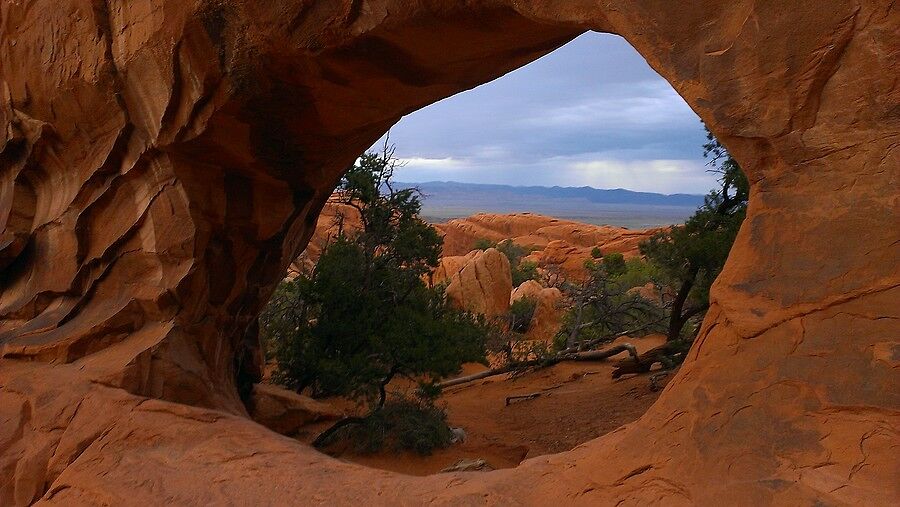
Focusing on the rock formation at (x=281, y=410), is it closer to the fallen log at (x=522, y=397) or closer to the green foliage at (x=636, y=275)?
the fallen log at (x=522, y=397)

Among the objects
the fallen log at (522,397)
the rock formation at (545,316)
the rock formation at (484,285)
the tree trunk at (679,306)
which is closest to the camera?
the tree trunk at (679,306)

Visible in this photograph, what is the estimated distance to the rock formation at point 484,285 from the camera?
56.7 ft

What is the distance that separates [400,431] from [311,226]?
2.56 m

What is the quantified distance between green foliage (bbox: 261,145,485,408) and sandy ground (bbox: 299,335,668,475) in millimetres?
905

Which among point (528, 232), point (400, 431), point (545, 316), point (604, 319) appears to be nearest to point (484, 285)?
point (545, 316)

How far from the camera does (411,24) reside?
3613 millimetres

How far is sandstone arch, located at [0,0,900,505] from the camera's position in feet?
7.08

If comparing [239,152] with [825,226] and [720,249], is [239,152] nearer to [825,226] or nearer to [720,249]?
[825,226]

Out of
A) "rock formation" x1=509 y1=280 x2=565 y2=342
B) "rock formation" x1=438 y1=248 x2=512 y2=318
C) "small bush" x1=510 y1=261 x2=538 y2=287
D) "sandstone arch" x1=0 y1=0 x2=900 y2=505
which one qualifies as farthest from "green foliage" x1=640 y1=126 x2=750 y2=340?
"small bush" x1=510 y1=261 x2=538 y2=287

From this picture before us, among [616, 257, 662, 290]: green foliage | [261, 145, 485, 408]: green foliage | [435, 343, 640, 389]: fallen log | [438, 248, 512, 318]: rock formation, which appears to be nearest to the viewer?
[261, 145, 485, 408]: green foliage

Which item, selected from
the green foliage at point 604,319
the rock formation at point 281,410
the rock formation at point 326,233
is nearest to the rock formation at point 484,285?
the rock formation at point 326,233

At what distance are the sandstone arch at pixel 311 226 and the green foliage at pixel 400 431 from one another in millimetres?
1605

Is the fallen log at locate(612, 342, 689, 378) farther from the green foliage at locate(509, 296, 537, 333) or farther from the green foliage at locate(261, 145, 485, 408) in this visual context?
the green foliage at locate(509, 296, 537, 333)

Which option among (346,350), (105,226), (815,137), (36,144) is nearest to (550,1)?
(815,137)
